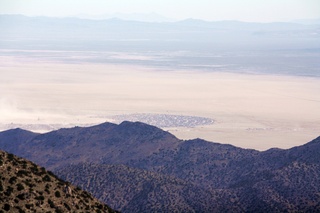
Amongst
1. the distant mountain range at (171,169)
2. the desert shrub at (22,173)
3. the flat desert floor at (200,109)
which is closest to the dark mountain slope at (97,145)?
the distant mountain range at (171,169)

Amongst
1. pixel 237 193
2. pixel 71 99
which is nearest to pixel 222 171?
pixel 237 193

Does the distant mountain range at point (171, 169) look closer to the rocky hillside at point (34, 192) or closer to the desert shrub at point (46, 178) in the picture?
the rocky hillside at point (34, 192)

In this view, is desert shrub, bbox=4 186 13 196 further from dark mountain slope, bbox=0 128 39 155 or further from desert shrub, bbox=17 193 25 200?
dark mountain slope, bbox=0 128 39 155

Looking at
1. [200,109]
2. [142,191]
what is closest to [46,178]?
[142,191]

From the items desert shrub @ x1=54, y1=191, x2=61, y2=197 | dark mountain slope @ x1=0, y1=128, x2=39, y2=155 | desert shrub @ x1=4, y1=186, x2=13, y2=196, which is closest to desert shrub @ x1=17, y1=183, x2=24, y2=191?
desert shrub @ x1=4, y1=186, x2=13, y2=196

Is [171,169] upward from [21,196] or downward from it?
downward

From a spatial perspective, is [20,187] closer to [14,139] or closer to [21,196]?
[21,196]

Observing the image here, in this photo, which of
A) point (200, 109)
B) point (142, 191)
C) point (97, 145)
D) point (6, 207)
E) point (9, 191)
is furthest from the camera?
point (200, 109)
